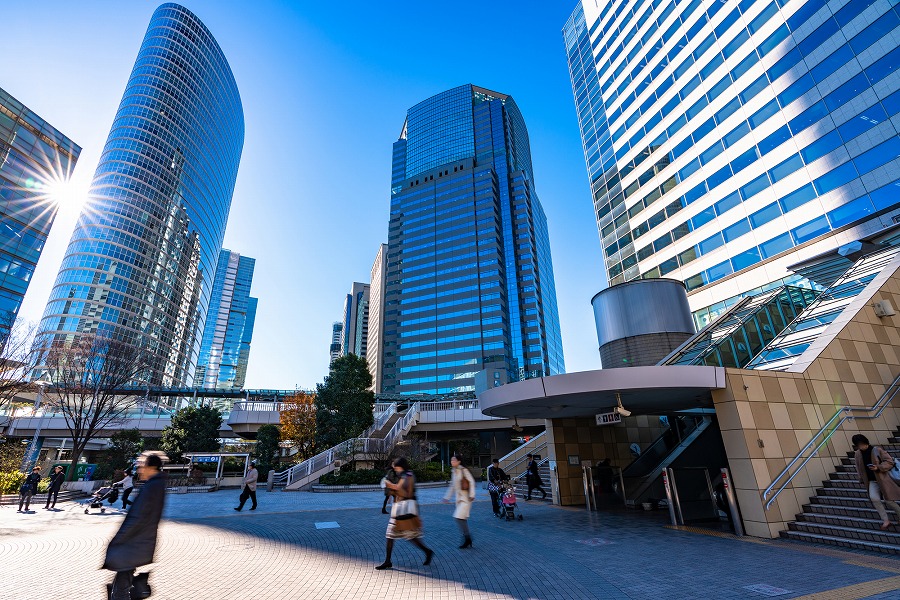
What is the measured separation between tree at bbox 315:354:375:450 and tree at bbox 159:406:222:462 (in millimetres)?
8396

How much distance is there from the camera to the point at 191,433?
27.2 meters

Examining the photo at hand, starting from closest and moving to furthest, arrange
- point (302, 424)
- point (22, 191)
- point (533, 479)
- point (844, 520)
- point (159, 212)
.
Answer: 1. point (844, 520)
2. point (533, 479)
3. point (302, 424)
4. point (22, 191)
5. point (159, 212)

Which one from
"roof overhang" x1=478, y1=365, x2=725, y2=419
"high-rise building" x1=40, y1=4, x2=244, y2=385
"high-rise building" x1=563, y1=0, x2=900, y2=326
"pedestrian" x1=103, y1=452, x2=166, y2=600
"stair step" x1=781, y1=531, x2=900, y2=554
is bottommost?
"stair step" x1=781, y1=531, x2=900, y2=554

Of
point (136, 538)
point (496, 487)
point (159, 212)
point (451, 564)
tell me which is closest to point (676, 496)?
point (496, 487)

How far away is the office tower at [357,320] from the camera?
163625 millimetres

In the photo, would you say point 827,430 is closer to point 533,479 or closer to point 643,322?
point 533,479

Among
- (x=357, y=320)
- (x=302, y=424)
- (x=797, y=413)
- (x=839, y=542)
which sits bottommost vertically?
(x=839, y=542)

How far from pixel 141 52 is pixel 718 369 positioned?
442ft

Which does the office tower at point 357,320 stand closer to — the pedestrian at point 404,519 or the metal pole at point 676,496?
the metal pole at point 676,496

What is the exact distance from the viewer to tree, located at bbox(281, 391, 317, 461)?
87.7 feet

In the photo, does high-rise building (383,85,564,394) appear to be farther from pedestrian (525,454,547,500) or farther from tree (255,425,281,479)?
pedestrian (525,454,547,500)

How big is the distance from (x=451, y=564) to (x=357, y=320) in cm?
16927

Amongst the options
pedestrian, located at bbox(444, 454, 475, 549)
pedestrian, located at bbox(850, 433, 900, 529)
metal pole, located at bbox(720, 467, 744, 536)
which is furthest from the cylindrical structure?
pedestrian, located at bbox(444, 454, 475, 549)

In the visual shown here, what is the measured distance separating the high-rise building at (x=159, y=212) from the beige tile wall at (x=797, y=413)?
74.9 metres
